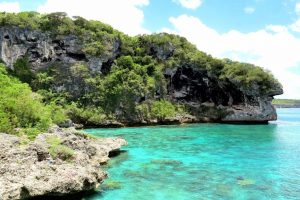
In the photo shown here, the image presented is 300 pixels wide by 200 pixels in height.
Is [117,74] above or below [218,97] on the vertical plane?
above

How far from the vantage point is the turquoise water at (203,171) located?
14.7 metres

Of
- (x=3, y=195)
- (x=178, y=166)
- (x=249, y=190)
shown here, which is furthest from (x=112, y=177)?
(x=3, y=195)

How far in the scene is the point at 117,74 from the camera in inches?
2040

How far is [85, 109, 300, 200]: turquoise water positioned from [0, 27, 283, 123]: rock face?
23.1 metres

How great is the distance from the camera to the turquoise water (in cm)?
1472

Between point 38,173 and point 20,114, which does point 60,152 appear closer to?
point 38,173

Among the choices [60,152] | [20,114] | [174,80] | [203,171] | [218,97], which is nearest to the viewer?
[60,152]

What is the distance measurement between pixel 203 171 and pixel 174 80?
40.3m

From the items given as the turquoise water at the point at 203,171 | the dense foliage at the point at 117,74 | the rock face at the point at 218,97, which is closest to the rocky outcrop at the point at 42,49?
the dense foliage at the point at 117,74

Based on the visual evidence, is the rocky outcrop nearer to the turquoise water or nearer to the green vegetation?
the turquoise water

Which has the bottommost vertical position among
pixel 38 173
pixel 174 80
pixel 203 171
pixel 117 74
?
pixel 203 171

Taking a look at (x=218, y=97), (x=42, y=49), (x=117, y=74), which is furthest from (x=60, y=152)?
(x=218, y=97)

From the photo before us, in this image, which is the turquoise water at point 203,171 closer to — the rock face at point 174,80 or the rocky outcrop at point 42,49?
the rock face at point 174,80

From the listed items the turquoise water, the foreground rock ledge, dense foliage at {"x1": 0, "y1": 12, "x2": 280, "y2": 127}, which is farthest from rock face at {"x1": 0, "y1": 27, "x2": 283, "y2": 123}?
the foreground rock ledge
